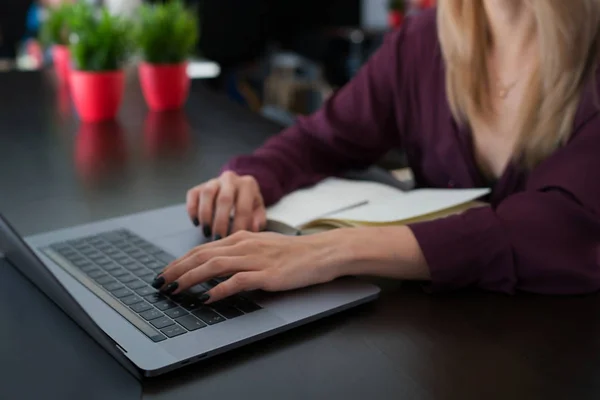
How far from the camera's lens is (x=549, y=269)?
0.82 meters

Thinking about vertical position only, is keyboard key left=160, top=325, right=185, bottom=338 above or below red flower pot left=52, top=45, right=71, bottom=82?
below

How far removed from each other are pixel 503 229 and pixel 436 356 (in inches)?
9.5

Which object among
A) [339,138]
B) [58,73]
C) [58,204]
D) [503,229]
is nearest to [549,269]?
[503,229]

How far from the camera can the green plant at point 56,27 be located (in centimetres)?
196

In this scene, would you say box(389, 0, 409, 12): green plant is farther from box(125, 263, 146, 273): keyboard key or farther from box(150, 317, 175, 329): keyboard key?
box(150, 317, 175, 329): keyboard key

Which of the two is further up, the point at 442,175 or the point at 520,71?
the point at 520,71

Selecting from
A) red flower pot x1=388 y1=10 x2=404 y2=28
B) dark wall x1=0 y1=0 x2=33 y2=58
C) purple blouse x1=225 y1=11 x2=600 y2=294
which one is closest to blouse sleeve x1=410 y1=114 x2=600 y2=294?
purple blouse x1=225 y1=11 x2=600 y2=294

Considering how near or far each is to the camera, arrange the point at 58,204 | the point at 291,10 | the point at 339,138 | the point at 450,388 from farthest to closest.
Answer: the point at 291,10 → the point at 339,138 → the point at 58,204 → the point at 450,388

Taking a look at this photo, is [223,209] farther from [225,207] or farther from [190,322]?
[190,322]

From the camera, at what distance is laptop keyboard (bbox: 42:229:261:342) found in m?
0.70

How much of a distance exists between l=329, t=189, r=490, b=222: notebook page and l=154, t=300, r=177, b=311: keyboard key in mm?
272

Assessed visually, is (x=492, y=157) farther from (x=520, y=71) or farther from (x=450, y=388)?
(x=450, y=388)

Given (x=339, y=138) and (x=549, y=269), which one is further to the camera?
(x=339, y=138)

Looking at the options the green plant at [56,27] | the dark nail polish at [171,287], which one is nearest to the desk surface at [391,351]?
the dark nail polish at [171,287]
